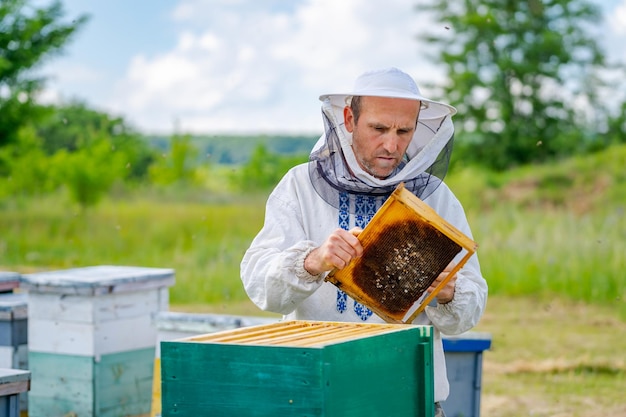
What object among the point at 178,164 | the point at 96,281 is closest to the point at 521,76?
the point at 178,164

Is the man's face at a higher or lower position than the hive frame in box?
higher

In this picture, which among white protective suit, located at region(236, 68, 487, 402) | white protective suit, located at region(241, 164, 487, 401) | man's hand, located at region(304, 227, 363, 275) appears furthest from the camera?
white protective suit, located at region(236, 68, 487, 402)

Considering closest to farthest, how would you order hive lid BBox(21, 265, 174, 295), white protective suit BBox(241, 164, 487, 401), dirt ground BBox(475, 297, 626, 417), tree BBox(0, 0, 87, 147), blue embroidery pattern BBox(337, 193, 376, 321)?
white protective suit BBox(241, 164, 487, 401) → blue embroidery pattern BBox(337, 193, 376, 321) → hive lid BBox(21, 265, 174, 295) → dirt ground BBox(475, 297, 626, 417) → tree BBox(0, 0, 87, 147)

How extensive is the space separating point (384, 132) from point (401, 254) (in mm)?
402

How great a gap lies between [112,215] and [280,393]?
17.0 metres

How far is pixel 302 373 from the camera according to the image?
77.6 inches

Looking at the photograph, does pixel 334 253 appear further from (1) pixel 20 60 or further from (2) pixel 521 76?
(2) pixel 521 76

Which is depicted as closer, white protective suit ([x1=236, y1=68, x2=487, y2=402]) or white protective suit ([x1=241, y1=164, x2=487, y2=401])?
white protective suit ([x1=241, y1=164, x2=487, y2=401])

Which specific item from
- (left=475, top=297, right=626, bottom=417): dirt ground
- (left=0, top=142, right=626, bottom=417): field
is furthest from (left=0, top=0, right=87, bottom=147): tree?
(left=475, top=297, right=626, bottom=417): dirt ground

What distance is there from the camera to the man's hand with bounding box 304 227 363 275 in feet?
7.80

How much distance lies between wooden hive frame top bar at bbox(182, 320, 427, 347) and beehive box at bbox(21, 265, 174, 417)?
2.48 m

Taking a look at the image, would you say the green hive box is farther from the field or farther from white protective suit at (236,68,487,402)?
the field

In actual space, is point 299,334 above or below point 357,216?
below

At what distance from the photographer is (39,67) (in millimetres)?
17078
